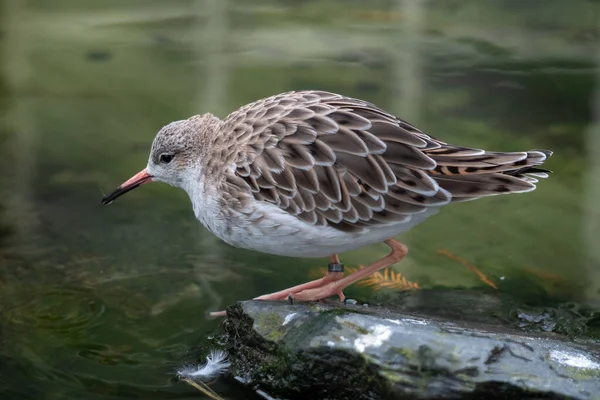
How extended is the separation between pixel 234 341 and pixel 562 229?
3.69 meters

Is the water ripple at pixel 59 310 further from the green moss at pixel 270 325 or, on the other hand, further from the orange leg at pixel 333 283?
the green moss at pixel 270 325

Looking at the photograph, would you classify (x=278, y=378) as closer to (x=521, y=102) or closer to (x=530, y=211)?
(x=530, y=211)

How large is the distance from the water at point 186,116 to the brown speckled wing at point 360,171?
1257 millimetres

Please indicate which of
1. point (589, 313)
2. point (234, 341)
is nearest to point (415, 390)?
point (234, 341)

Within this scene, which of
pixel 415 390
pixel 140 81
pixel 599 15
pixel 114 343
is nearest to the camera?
pixel 415 390

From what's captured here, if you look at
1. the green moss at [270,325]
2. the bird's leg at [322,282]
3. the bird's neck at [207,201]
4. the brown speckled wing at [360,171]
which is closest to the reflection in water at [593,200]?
the brown speckled wing at [360,171]

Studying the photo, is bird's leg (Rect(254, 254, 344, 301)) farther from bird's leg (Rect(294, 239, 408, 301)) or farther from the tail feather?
the tail feather

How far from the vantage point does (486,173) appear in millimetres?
6168

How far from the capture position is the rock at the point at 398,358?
5.32 meters

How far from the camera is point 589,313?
709cm

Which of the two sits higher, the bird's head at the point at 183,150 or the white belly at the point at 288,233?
the bird's head at the point at 183,150

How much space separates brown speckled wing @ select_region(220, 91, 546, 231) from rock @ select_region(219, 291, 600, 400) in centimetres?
68

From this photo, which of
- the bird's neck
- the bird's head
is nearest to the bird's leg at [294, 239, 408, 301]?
the bird's neck

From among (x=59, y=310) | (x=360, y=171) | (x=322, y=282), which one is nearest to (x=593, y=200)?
(x=322, y=282)
